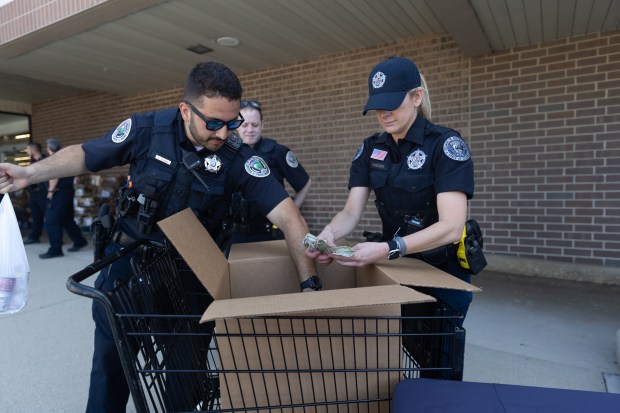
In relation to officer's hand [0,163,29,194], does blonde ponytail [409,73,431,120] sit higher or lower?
higher

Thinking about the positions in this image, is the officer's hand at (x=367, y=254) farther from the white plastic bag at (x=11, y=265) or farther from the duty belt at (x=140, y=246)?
the white plastic bag at (x=11, y=265)

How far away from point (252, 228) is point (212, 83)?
145 cm

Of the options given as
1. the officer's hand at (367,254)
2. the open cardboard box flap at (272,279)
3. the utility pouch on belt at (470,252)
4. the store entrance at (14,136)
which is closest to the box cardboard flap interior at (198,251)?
the open cardboard box flap at (272,279)

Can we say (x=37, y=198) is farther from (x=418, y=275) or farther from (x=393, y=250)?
(x=418, y=275)

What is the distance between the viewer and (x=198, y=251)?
1.32 metres

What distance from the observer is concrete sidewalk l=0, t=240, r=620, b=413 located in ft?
8.53

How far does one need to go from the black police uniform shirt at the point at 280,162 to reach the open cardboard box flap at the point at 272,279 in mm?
1384

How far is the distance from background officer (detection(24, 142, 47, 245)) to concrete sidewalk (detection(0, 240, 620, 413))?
3.15 m

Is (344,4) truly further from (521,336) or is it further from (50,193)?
(50,193)

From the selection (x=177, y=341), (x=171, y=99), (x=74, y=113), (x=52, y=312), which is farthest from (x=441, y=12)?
(x=74, y=113)

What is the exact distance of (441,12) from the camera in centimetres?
372

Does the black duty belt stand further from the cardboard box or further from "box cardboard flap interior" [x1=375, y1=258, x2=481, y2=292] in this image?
the cardboard box

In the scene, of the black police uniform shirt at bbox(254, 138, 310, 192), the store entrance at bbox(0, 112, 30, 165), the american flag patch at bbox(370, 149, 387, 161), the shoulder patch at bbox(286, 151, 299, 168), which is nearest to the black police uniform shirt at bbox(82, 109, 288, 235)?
the american flag patch at bbox(370, 149, 387, 161)

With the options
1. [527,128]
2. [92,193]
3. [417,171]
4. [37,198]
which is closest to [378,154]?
[417,171]
